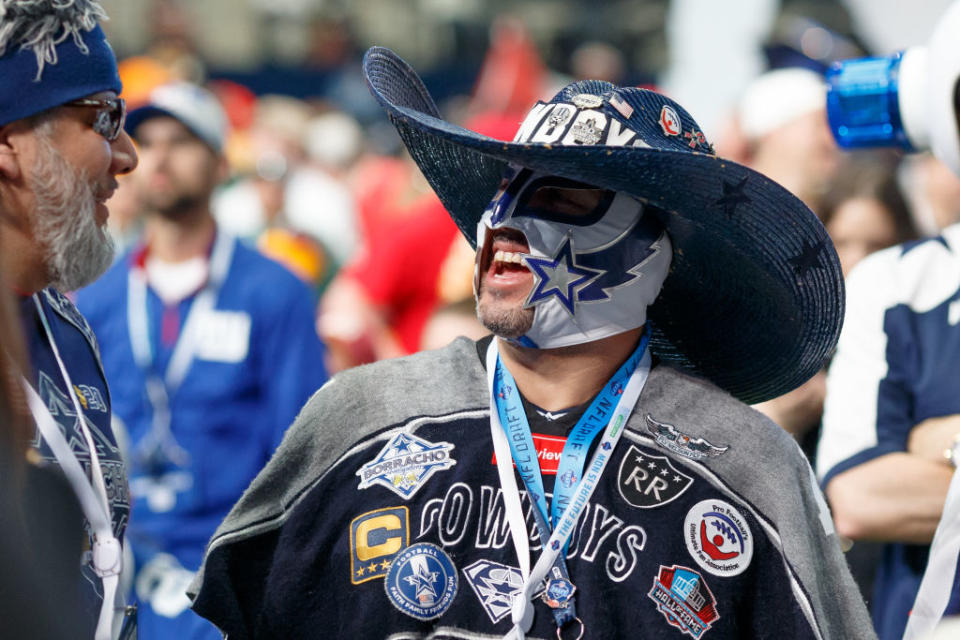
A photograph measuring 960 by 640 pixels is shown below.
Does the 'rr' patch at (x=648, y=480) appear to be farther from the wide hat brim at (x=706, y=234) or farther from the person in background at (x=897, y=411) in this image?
the person in background at (x=897, y=411)

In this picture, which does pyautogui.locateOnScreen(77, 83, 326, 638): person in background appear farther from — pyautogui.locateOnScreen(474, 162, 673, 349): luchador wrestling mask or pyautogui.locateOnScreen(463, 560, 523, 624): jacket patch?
pyautogui.locateOnScreen(474, 162, 673, 349): luchador wrestling mask

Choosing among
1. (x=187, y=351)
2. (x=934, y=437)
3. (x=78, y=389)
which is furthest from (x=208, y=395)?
(x=934, y=437)

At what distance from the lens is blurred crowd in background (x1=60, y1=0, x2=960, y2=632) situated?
5.53m

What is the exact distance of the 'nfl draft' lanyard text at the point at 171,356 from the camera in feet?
17.1

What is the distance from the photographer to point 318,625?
316 cm

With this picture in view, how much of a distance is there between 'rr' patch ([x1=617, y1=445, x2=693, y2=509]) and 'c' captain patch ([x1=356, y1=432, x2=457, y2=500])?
41 centimetres

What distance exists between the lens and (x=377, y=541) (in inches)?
122

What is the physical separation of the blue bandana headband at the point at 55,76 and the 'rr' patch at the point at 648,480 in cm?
153

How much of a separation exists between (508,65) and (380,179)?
158 centimetres

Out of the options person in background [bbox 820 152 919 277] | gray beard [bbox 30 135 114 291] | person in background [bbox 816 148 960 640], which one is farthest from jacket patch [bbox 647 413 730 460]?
person in background [bbox 820 152 919 277]

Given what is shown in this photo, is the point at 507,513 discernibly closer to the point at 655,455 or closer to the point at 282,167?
the point at 655,455

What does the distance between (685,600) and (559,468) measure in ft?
1.36

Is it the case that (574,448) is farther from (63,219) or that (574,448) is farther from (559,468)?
(63,219)

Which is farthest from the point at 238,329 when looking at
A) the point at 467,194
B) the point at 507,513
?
the point at 507,513
